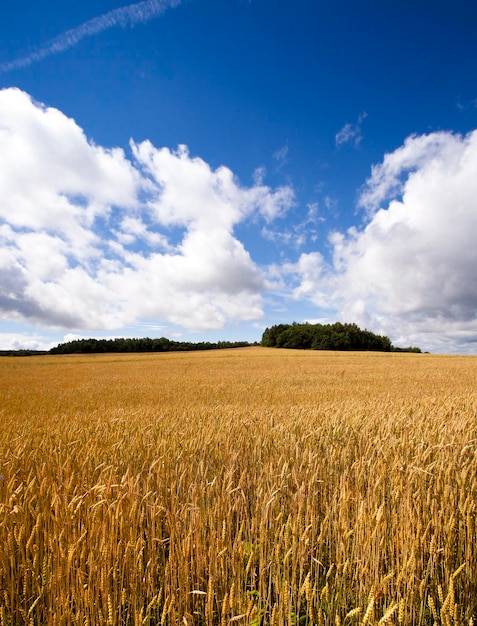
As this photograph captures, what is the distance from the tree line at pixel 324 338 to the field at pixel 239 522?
249 ft

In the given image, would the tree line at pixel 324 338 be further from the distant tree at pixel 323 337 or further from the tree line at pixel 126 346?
the tree line at pixel 126 346

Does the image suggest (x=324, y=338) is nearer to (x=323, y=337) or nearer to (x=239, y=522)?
(x=323, y=337)

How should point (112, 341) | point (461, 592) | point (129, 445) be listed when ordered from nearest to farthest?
point (461, 592) < point (129, 445) < point (112, 341)

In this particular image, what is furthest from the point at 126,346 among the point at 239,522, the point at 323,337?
the point at 239,522

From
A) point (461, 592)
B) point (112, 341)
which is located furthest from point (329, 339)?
point (461, 592)

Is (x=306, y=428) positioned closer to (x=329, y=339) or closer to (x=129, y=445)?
(x=129, y=445)

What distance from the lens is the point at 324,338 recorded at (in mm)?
81250

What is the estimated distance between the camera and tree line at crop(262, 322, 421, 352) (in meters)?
81.2

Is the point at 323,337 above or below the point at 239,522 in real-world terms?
above

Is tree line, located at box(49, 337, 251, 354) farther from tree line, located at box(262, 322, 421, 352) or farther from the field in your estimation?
the field

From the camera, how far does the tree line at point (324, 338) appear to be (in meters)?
81.2

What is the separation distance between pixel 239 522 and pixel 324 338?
3169 inches

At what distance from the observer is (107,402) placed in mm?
9742

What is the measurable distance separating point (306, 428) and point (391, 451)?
49.8 inches
